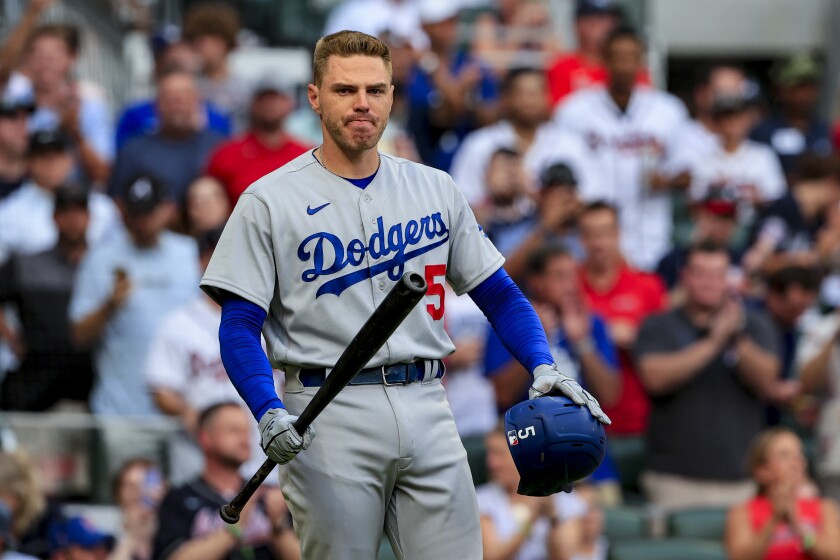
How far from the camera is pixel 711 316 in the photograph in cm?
830

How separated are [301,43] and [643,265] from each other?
4.27 meters

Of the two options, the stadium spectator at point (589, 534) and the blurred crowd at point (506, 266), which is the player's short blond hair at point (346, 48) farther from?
the stadium spectator at point (589, 534)

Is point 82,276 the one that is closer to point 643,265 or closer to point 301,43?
point 643,265

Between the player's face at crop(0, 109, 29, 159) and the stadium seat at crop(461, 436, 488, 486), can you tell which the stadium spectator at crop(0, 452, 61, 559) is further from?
the player's face at crop(0, 109, 29, 159)

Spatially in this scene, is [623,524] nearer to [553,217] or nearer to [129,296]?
[553,217]

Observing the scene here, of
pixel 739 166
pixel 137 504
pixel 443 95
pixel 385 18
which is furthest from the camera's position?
pixel 385 18

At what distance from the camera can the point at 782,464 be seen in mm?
7383

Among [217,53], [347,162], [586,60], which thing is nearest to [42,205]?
[217,53]

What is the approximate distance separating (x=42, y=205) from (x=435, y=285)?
17.4ft

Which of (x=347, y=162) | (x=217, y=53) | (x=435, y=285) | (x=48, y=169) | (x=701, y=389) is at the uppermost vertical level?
(x=217, y=53)

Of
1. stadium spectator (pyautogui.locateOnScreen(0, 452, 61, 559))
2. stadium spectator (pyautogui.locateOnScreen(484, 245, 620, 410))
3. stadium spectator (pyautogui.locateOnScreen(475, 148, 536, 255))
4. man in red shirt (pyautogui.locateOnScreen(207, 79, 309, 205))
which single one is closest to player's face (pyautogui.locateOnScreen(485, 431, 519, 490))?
stadium spectator (pyautogui.locateOnScreen(484, 245, 620, 410))

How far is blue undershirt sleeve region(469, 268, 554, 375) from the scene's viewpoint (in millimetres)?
4180

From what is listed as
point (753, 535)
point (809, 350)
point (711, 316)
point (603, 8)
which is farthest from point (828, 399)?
point (603, 8)

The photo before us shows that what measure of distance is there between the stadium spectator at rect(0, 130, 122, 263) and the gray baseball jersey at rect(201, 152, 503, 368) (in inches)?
187
